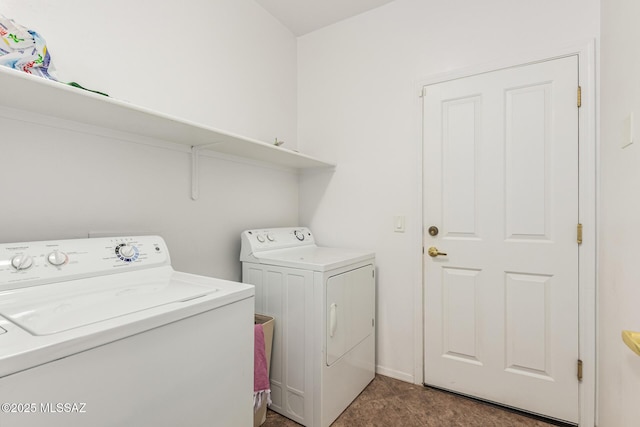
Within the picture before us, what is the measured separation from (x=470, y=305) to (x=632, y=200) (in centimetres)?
105

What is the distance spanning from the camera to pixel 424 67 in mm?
2094

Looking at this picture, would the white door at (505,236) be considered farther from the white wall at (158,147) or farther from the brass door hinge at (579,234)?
the white wall at (158,147)

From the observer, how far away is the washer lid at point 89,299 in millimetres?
787

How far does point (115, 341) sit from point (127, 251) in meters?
0.66

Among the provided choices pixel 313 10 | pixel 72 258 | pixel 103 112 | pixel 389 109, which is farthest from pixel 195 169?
pixel 313 10

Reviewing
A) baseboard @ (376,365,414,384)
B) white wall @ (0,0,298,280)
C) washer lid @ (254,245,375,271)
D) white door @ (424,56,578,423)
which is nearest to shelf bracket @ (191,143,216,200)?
white wall @ (0,0,298,280)

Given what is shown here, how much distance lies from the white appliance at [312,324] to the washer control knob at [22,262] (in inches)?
40.0

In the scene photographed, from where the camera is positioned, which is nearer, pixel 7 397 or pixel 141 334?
pixel 7 397

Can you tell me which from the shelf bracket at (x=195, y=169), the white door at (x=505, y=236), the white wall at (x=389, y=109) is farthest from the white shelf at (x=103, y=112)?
the white door at (x=505, y=236)

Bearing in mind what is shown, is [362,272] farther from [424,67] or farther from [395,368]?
[424,67]

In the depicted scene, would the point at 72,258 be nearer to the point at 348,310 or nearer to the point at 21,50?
the point at 21,50

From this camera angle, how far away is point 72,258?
115 centimetres

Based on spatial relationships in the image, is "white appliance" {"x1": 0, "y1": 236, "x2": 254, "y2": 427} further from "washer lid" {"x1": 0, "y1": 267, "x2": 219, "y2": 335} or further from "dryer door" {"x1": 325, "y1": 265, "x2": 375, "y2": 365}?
"dryer door" {"x1": 325, "y1": 265, "x2": 375, "y2": 365}

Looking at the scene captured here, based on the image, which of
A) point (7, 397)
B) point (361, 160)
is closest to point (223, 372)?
point (7, 397)
